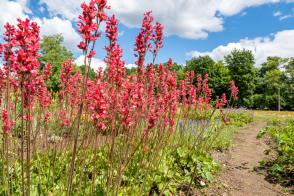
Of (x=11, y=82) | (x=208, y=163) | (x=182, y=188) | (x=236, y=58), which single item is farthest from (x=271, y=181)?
Result: (x=236, y=58)

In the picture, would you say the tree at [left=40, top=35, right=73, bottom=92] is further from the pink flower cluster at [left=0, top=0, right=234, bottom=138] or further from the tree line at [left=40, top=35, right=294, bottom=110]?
the pink flower cluster at [left=0, top=0, right=234, bottom=138]

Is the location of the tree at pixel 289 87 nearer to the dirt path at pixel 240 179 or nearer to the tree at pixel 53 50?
the tree at pixel 53 50

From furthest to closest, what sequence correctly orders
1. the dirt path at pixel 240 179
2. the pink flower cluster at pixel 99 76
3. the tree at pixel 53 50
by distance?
1. the tree at pixel 53 50
2. the dirt path at pixel 240 179
3. the pink flower cluster at pixel 99 76

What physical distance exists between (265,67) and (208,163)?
7690cm

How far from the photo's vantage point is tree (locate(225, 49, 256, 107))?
6150cm

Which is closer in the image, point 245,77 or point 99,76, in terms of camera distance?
point 99,76

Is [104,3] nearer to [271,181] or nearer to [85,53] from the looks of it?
→ [85,53]

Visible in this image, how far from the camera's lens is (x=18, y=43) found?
206cm

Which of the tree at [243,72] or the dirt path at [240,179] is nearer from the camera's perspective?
the dirt path at [240,179]

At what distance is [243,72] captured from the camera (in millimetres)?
63594

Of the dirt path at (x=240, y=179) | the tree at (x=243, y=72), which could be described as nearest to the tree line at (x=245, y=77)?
the tree at (x=243, y=72)

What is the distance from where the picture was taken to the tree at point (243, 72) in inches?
2421

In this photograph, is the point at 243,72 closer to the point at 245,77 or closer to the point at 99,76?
the point at 245,77

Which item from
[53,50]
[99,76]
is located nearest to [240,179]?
[99,76]
